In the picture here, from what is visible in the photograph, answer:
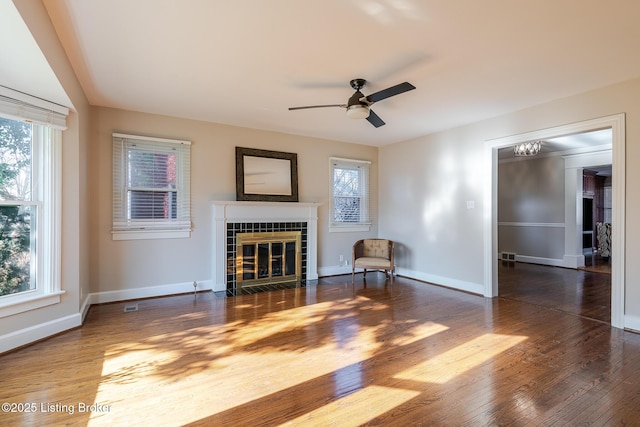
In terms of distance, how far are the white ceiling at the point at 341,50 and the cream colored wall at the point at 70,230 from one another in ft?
0.87

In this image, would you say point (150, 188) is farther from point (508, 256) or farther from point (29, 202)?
point (508, 256)

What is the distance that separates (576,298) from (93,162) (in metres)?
6.68

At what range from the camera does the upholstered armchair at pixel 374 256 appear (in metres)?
5.46

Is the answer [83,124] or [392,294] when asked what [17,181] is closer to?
[83,124]

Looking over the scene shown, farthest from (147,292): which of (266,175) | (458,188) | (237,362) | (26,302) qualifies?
(458,188)

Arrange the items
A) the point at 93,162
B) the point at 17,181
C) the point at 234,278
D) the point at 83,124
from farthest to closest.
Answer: the point at 234,278 → the point at 93,162 → the point at 83,124 → the point at 17,181

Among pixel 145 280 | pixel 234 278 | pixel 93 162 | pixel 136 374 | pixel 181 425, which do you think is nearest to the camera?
pixel 181 425

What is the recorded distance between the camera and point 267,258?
529 centimetres

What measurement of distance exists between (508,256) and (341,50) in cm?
733

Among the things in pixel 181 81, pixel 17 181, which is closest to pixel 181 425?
pixel 17 181

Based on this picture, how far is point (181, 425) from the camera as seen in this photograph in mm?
1812

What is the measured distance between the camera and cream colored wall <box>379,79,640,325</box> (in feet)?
10.8

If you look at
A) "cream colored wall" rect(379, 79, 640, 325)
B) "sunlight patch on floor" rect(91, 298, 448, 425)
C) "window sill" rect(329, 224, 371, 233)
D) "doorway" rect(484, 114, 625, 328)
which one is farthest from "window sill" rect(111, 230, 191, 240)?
"doorway" rect(484, 114, 625, 328)

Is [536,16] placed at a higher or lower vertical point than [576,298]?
higher
